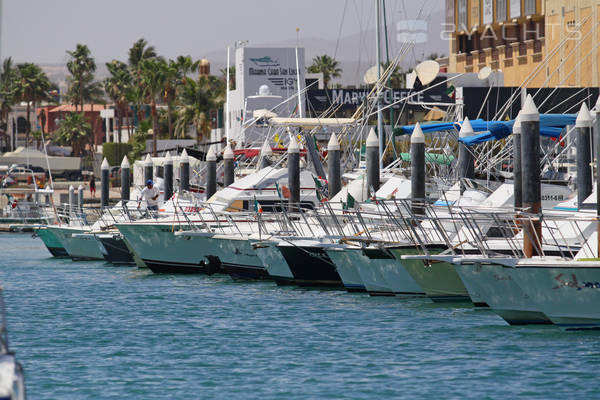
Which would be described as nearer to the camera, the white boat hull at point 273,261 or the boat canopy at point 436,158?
the white boat hull at point 273,261

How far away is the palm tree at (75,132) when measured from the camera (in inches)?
4387

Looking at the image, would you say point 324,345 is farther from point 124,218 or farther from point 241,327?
point 124,218

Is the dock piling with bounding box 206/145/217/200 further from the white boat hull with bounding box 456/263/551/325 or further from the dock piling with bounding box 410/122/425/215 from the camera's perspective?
the white boat hull with bounding box 456/263/551/325

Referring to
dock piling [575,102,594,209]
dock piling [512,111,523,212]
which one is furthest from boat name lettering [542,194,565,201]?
dock piling [575,102,594,209]

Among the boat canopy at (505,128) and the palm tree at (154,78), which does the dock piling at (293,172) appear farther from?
the palm tree at (154,78)

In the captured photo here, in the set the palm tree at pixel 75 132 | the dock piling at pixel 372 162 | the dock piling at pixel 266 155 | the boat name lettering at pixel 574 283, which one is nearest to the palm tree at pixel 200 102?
the palm tree at pixel 75 132

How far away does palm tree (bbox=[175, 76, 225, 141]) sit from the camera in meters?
85.9

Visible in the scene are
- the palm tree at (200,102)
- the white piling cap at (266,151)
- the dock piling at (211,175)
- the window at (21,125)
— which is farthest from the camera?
the window at (21,125)

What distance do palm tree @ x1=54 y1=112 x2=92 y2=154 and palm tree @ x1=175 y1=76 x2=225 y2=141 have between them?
86.4ft

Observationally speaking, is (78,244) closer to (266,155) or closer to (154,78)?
(266,155)

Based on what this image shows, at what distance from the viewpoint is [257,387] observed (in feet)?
51.0

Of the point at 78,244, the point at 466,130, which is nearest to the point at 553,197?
the point at 466,130

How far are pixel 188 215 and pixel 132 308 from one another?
843cm

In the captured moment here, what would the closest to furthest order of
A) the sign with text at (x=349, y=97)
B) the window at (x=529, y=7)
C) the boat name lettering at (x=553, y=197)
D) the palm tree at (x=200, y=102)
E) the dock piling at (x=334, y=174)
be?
the boat name lettering at (x=553, y=197) < the dock piling at (x=334, y=174) < the sign with text at (x=349, y=97) < the window at (x=529, y=7) < the palm tree at (x=200, y=102)
